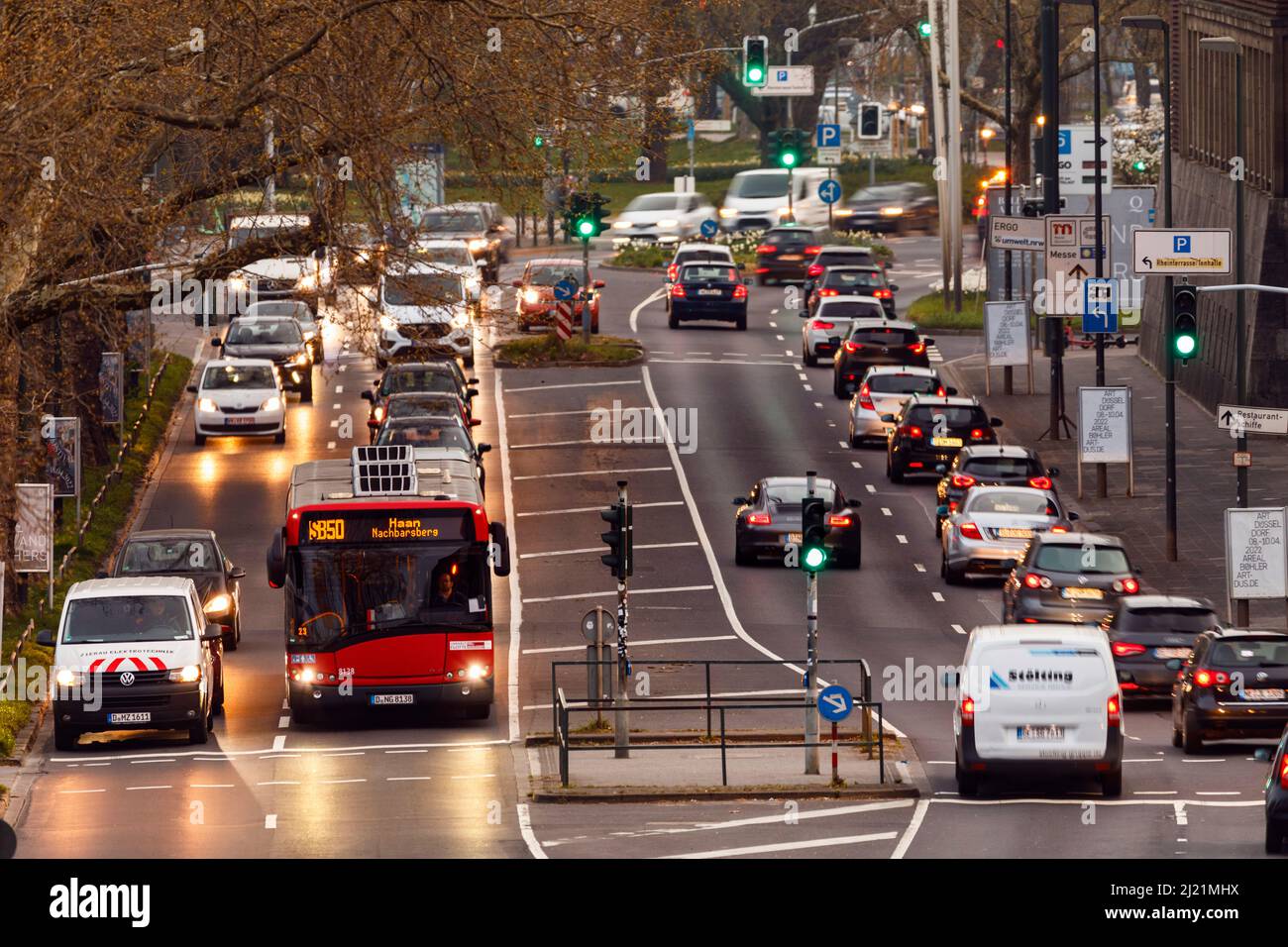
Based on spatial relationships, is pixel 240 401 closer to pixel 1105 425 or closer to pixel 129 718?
pixel 1105 425

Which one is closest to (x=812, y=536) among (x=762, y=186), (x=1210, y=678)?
(x=1210, y=678)

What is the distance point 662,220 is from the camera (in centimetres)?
8619

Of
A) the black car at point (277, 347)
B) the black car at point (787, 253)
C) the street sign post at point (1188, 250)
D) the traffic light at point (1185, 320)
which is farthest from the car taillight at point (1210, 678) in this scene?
the black car at point (787, 253)

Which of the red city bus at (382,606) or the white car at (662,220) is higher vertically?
the white car at (662,220)

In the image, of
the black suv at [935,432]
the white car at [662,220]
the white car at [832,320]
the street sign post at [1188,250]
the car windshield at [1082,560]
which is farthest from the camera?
the white car at [662,220]

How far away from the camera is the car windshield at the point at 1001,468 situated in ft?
136

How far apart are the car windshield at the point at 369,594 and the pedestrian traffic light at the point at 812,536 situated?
453cm

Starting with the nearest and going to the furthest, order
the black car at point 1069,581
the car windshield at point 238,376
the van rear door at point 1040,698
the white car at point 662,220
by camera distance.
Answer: the van rear door at point 1040,698, the black car at point 1069,581, the car windshield at point 238,376, the white car at point 662,220

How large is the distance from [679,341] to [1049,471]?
23.3m

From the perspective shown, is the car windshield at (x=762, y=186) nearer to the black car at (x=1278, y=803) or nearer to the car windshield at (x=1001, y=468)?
the car windshield at (x=1001, y=468)

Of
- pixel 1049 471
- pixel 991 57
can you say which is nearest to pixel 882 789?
pixel 1049 471

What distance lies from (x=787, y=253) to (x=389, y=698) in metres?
47.3

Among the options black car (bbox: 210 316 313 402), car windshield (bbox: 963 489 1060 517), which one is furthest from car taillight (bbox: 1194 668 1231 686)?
black car (bbox: 210 316 313 402)

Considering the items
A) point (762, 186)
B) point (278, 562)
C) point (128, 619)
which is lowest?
point (128, 619)
